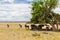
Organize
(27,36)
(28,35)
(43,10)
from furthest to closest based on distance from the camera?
(43,10)
(28,35)
(27,36)

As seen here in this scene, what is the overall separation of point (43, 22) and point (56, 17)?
3.89 meters

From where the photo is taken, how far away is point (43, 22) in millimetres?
56094

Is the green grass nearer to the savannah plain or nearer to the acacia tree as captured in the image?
the savannah plain

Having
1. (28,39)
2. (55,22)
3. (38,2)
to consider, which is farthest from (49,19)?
(28,39)

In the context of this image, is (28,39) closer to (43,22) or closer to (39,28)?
(43,22)

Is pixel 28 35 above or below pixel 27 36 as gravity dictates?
below

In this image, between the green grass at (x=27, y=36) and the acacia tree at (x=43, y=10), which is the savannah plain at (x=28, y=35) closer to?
the green grass at (x=27, y=36)

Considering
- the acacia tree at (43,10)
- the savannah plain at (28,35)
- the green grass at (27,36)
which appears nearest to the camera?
the green grass at (27,36)

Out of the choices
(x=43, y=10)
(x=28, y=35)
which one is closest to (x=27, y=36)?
(x=28, y=35)

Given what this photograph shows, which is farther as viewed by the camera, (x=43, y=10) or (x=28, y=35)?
(x=43, y=10)

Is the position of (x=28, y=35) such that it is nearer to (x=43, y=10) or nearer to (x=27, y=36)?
(x=27, y=36)

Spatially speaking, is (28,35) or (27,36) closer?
(27,36)

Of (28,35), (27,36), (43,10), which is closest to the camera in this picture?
(27,36)

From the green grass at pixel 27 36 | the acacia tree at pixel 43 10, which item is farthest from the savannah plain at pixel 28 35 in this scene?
the acacia tree at pixel 43 10
